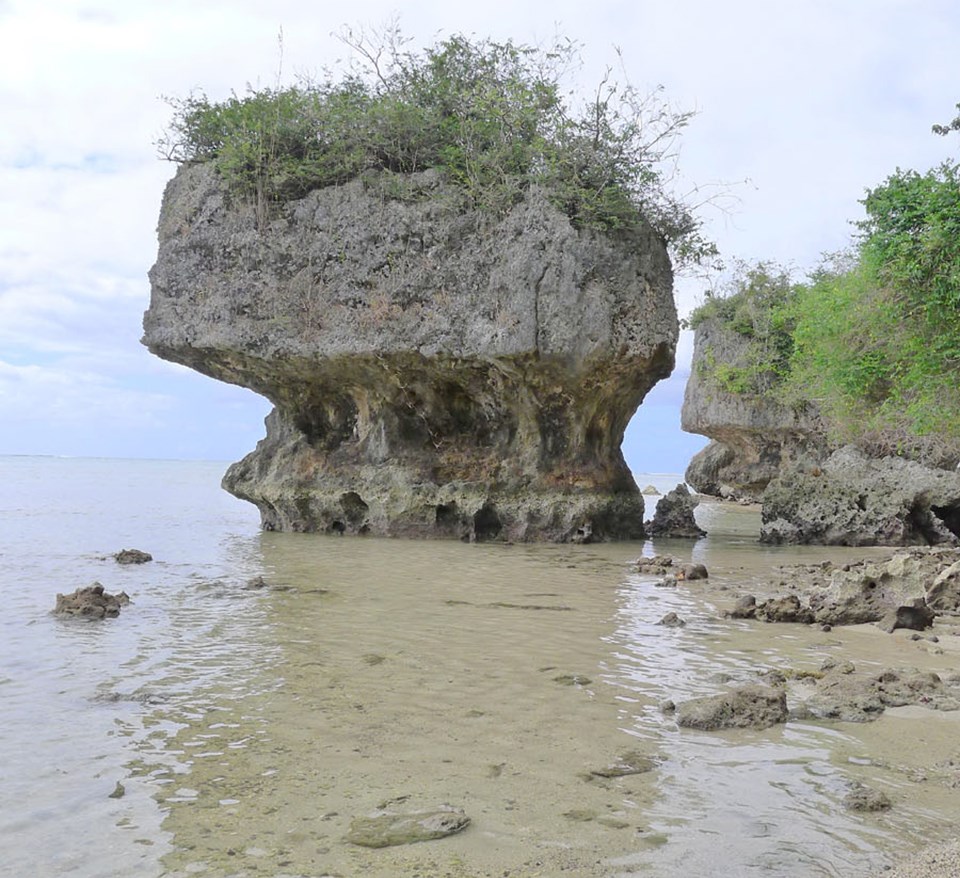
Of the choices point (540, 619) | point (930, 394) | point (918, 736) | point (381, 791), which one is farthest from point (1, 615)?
point (930, 394)

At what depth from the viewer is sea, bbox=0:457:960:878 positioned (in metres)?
3.04

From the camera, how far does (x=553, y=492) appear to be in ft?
51.8

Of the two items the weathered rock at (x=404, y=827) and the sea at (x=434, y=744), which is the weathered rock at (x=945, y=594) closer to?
the sea at (x=434, y=744)

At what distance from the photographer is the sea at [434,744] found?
3045mm

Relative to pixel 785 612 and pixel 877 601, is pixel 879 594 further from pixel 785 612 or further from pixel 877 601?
pixel 785 612

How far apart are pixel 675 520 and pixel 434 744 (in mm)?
14111

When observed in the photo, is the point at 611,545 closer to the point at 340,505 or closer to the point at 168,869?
the point at 340,505

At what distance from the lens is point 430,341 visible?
15.2 metres

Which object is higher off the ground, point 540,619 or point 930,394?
point 930,394

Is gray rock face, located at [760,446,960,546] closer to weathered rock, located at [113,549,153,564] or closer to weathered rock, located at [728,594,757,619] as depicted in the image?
weathered rock, located at [728,594,757,619]

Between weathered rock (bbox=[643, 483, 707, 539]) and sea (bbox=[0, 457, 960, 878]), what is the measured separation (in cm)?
890

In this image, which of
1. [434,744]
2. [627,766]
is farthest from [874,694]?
[434,744]

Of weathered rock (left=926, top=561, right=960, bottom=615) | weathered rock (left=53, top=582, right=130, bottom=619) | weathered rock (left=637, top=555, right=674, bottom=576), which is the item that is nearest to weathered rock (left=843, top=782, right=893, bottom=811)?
weathered rock (left=926, top=561, right=960, bottom=615)

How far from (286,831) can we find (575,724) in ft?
6.05
